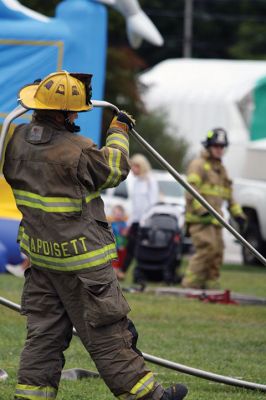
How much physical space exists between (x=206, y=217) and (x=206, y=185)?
1.21ft

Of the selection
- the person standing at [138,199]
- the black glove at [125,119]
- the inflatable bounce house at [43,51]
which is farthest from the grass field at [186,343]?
the person standing at [138,199]

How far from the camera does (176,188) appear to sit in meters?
23.1

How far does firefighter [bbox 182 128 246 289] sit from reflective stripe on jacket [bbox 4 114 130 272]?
727 centimetres

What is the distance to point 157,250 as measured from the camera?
1505 centimetres

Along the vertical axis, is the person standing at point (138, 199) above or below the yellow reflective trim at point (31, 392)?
above

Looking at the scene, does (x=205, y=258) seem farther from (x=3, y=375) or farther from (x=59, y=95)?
(x=59, y=95)

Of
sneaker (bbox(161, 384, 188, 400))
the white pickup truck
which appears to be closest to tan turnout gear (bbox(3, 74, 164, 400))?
sneaker (bbox(161, 384, 188, 400))

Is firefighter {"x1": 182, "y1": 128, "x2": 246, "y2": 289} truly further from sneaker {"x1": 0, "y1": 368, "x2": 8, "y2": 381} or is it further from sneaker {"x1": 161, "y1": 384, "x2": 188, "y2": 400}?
sneaker {"x1": 161, "y1": 384, "x2": 188, "y2": 400}

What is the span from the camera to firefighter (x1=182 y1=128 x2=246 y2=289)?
531 inches

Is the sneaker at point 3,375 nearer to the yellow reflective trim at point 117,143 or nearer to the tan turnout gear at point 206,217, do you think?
the yellow reflective trim at point 117,143

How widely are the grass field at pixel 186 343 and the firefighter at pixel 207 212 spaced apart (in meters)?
1.10

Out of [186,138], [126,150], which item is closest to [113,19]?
[186,138]

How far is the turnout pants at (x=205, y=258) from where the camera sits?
13.8 m

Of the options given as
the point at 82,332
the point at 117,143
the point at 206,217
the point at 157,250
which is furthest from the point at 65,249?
the point at 157,250
